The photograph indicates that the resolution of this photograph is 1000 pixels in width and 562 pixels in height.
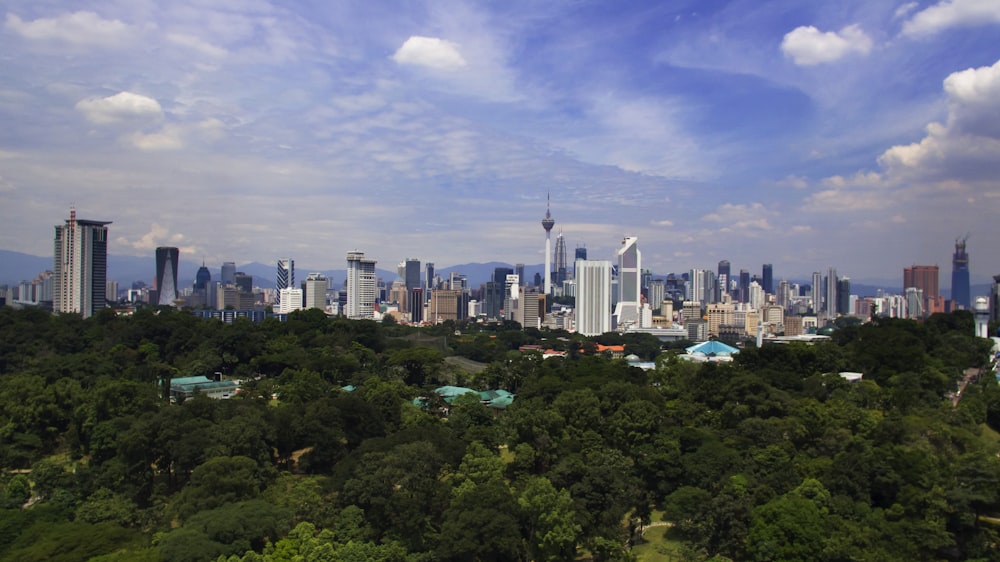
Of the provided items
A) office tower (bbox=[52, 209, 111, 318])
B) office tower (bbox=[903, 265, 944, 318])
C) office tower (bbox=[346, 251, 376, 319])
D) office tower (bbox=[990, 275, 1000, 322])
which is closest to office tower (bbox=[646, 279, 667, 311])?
office tower (bbox=[903, 265, 944, 318])

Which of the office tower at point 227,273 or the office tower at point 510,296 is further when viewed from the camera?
the office tower at point 227,273

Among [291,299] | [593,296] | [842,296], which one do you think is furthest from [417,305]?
[842,296]

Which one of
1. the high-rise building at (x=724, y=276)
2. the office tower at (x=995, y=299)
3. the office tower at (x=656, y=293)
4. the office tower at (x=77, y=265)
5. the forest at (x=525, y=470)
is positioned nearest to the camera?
the forest at (x=525, y=470)

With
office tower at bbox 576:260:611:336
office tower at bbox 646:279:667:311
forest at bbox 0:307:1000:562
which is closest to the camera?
forest at bbox 0:307:1000:562

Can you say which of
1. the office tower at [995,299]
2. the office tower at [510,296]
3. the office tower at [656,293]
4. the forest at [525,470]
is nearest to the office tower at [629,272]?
the office tower at [510,296]

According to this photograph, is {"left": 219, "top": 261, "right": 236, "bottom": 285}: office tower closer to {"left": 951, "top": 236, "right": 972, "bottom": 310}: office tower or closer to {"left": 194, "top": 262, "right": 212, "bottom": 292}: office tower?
{"left": 194, "top": 262, "right": 212, "bottom": 292}: office tower

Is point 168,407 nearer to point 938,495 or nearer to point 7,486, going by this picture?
point 7,486

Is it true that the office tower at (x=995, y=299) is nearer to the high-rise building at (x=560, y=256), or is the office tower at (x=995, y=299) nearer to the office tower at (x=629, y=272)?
the office tower at (x=629, y=272)
